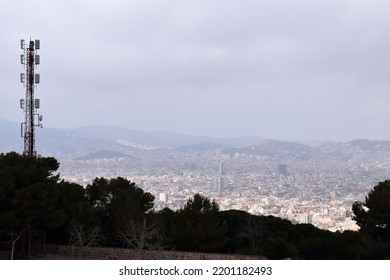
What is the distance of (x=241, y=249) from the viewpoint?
14.5 metres

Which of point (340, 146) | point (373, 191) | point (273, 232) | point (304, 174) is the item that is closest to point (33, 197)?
point (273, 232)

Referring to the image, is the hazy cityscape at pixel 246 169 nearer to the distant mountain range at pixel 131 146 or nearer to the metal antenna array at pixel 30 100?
the distant mountain range at pixel 131 146

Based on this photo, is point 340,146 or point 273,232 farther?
point 340,146

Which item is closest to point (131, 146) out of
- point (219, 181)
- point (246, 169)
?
point (246, 169)

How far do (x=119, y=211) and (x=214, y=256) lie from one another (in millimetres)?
4003

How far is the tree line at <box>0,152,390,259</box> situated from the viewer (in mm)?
12977

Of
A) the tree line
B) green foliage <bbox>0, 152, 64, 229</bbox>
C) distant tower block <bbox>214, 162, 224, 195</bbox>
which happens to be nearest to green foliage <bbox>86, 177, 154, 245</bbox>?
the tree line

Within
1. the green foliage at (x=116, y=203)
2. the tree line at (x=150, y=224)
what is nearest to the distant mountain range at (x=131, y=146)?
the green foliage at (x=116, y=203)

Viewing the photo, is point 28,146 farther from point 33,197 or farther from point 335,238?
point 335,238

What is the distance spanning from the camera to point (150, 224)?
48.7 feet

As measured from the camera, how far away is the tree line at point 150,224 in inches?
511

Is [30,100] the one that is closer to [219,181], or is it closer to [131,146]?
[219,181]

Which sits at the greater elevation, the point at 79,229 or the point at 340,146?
the point at 340,146

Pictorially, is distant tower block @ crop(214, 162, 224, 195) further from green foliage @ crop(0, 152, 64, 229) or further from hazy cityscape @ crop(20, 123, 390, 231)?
green foliage @ crop(0, 152, 64, 229)
